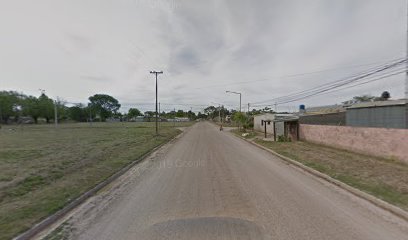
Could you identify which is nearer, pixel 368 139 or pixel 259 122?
pixel 368 139

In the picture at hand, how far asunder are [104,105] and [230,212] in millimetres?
148457

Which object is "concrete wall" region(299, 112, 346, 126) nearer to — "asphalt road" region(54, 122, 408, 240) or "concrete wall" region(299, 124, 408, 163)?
"concrete wall" region(299, 124, 408, 163)

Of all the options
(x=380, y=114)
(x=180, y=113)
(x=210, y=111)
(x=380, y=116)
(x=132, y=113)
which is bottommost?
(x=380, y=116)

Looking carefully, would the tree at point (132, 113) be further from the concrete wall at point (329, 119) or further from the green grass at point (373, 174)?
the green grass at point (373, 174)

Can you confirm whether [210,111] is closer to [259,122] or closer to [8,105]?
[8,105]

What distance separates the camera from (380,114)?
16047 millimetres

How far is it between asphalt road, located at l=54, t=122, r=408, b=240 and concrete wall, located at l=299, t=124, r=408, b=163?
563cm

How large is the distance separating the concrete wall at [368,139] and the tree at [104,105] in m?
136

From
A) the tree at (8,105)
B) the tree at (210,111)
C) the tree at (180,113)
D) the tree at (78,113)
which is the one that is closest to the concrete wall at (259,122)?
the tree at (8,105)

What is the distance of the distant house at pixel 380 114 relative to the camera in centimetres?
1422

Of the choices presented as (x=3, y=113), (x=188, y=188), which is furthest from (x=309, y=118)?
(x=3, y=113)

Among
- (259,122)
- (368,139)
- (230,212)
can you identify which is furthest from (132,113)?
(230,212)

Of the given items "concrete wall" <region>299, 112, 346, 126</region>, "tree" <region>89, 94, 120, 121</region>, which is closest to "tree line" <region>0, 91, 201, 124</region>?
"tree" <region>89, 94, 120, 121</region>

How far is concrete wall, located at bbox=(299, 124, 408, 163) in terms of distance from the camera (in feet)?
37.5
